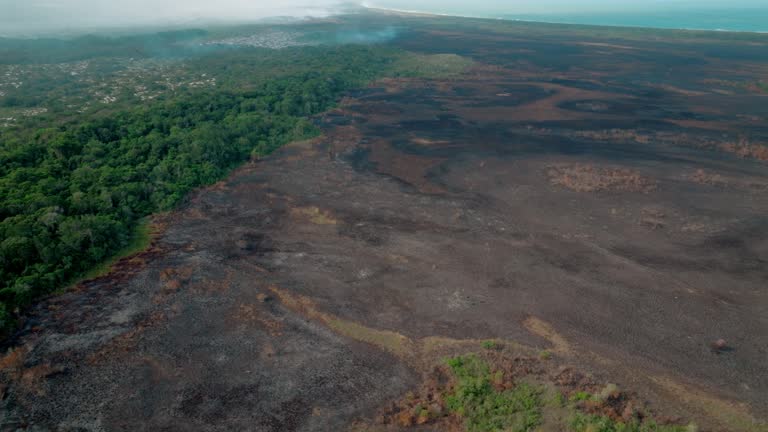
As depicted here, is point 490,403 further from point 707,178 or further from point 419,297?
point 707,178

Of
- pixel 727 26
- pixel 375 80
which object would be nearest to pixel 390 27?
pixel 375 80

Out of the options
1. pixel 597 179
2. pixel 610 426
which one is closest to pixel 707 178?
pixel 597 179

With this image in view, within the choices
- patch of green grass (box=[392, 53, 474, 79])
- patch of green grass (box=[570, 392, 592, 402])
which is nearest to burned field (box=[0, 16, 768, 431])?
patch of green grass (box=[570, 392, 592, 402])

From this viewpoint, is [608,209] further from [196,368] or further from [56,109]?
[56,109]

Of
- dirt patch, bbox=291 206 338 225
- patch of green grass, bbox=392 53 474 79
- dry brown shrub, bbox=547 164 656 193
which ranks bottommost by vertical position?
dirt patch, bbox=291 206 338 225

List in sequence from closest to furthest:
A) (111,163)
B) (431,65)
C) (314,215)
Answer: (314,215), (111,163), (431,65)

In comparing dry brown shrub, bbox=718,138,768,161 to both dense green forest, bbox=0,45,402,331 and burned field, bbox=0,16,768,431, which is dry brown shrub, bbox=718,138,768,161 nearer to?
burned field, bbox=0,16,768,431

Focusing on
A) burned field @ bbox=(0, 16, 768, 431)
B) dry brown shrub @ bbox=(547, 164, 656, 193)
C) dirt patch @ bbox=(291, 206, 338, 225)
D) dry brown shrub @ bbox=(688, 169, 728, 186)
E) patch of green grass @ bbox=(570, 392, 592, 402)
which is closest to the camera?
patch of green grass @ bbox=(570, 392, 592, 402)
